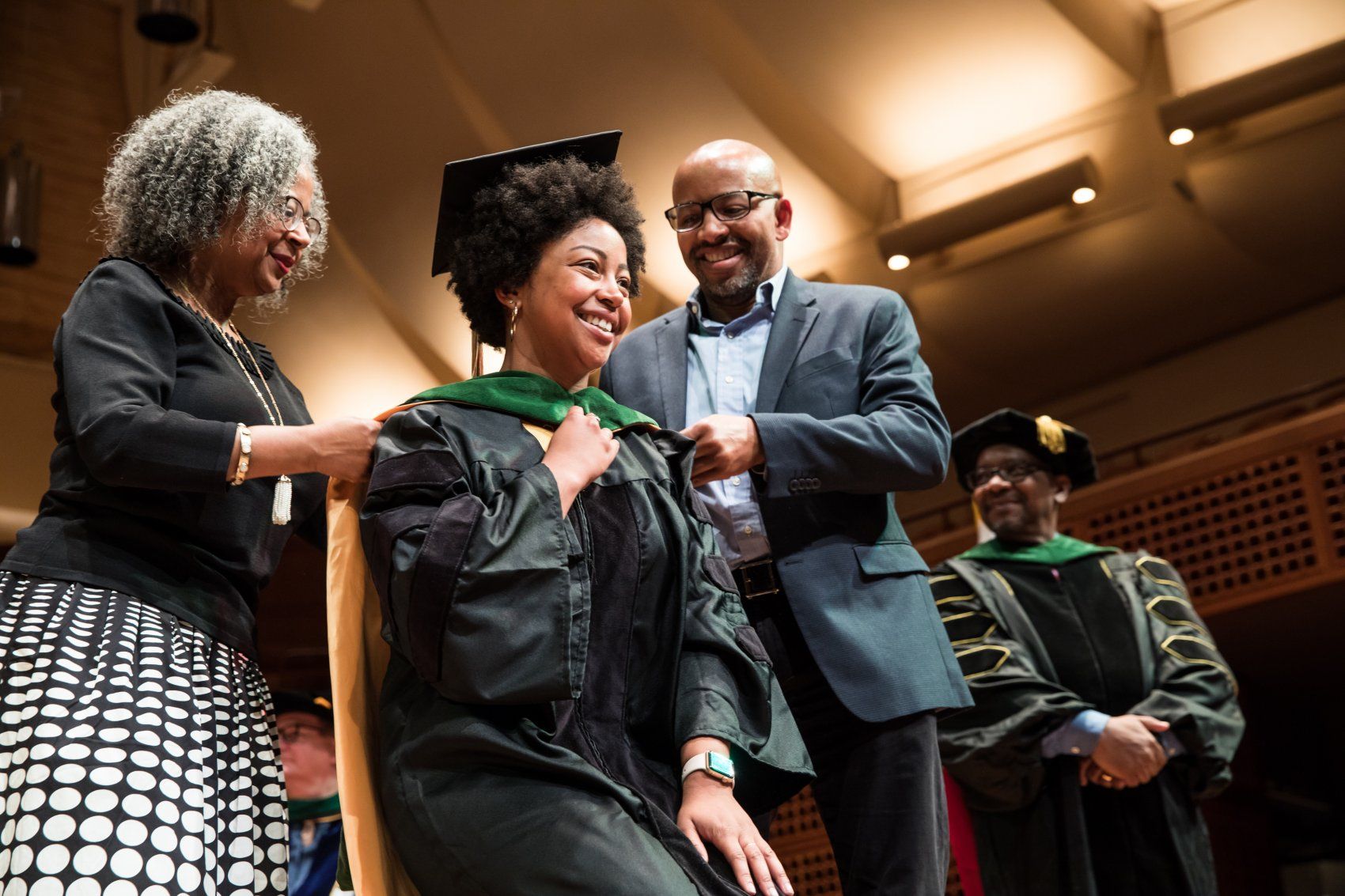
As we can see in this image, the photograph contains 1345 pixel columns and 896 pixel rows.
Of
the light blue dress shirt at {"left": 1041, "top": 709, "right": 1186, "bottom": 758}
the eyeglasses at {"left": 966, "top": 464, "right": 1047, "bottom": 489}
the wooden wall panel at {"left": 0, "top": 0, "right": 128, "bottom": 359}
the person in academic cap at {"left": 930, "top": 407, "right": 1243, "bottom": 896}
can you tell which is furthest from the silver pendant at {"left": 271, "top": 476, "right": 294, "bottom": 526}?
the wooden wall panel at {"left": 0, "top": 0, "right": 128, "bottom": 359}

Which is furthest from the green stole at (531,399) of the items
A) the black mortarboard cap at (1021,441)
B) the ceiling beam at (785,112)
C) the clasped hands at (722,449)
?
the ceiling beam at (785,112)

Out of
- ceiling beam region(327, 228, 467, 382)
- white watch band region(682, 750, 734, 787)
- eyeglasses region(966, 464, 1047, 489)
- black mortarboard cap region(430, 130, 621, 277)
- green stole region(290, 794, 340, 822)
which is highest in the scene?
ceiling beam region(327, 228, 467, 382)

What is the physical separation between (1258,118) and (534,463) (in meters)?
6.72

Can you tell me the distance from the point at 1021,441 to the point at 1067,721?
46.7 inches

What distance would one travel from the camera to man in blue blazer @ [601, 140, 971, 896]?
246cm

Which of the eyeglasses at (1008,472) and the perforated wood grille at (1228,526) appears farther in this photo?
the perforated wood grille at (1228,526)

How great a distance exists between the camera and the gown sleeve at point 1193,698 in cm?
387

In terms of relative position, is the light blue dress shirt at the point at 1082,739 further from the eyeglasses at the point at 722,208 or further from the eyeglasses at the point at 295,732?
the eyeglasses at the point at 295,732

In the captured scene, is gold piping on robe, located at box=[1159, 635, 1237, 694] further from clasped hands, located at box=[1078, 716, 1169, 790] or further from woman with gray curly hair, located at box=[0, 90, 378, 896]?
woman with gray curly hair, located at box=[0, 90, 378, 896]

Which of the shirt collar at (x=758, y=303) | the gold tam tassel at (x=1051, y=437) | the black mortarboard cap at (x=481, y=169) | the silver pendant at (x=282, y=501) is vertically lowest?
the silver pendant at (x=282, y=501)

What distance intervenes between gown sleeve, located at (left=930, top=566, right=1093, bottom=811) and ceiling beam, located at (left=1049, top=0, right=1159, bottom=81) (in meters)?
4.87

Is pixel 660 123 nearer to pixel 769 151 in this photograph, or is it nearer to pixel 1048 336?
pixel 769 151

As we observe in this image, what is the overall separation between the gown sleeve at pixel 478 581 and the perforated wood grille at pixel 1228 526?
216 inches

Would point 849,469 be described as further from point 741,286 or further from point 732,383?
point 741,286
